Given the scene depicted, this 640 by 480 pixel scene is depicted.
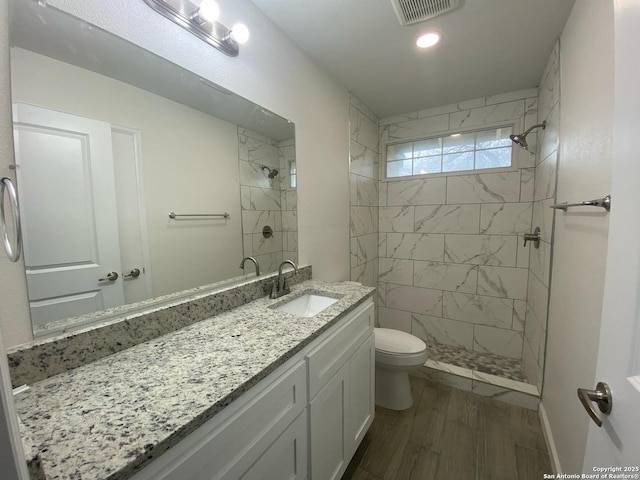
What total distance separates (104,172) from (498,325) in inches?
120

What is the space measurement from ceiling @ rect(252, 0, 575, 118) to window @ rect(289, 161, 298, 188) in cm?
78

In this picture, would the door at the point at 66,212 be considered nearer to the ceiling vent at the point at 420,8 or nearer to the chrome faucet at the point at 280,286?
the chrome faucet at the point at 280,286

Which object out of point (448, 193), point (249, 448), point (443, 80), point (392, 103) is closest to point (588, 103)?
point (443, 80)

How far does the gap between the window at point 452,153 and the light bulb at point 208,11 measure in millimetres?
2126

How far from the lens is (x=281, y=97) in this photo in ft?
5.26

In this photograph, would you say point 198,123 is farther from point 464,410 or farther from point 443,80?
point 464,410

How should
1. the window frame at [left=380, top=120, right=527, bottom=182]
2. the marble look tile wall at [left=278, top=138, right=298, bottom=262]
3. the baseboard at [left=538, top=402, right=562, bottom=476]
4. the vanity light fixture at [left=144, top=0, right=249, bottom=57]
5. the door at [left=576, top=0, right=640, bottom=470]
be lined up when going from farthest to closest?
1. the window frame at [left=380, top=120, right=527, bottom=182]
2. the marble look tile wall at [left=278, top=138, right=298, bottom=262]
3. the baseboard at [left=538, top=402, right=562, bottom=476]
4. the vanity light fixture at [left=144, top=0, right=249, bottom=57]
5. the door at [left=576, top=0, right=640, bottom=470]

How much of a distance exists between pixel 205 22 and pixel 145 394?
141 centimetres

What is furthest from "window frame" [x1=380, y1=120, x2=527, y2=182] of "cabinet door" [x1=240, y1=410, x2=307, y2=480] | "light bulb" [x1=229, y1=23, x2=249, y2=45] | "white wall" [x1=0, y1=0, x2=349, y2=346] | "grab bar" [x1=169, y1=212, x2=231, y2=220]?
"cabinet door" [x1=240, y1=410, x2=307, y2=480]

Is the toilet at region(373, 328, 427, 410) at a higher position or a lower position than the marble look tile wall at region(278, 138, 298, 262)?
lower

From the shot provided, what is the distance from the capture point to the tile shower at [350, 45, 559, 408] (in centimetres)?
212

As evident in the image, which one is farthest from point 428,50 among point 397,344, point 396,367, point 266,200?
point 396,367

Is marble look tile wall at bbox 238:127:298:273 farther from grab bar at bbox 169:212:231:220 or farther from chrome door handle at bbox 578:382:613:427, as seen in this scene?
chrome door handle at bbox 578:382:613:427

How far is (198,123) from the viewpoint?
3.99ft
